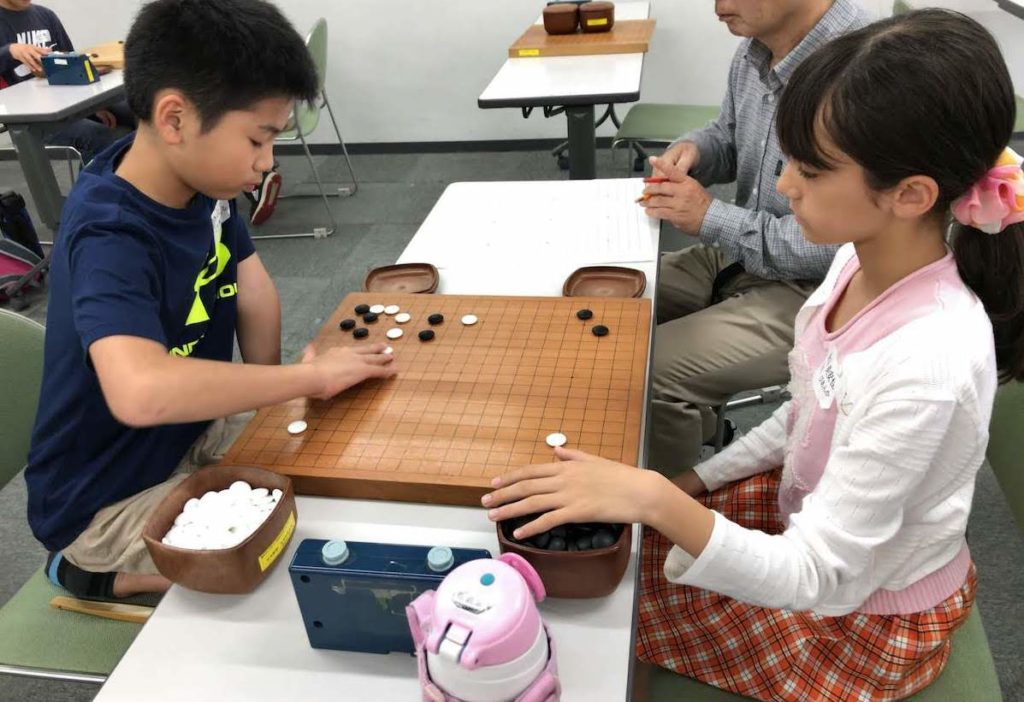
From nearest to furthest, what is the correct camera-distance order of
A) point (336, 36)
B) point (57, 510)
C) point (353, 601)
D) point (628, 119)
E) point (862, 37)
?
point (353, 601) < point (862, 37) < point (57, 510) < point (628, 119) < point (336, 36)

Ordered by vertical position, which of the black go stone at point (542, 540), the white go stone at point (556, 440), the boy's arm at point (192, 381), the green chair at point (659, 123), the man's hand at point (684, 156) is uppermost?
the boy's arm at point (192, 381)

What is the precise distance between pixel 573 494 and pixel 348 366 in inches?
15.4

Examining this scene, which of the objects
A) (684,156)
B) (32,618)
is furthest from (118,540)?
(684,156)

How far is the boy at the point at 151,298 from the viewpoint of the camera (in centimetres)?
89

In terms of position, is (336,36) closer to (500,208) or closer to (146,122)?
(500,208)

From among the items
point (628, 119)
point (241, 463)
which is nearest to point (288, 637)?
point (241, 463)

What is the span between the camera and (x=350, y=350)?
1.05 m

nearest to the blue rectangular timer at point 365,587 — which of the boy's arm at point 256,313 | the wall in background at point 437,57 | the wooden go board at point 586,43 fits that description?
the boy's arm at point 256,313

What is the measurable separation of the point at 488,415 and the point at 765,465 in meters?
0.46

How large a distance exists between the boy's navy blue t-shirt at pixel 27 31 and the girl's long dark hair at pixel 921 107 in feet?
11.8

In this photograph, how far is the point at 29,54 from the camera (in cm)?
314

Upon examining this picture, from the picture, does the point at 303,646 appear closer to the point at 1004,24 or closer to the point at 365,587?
the point at 365,587

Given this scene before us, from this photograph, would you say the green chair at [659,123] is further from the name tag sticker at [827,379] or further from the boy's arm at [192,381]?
the boy's arm at [192,381]

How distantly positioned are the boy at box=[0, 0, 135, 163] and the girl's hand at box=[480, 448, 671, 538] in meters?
3.36
